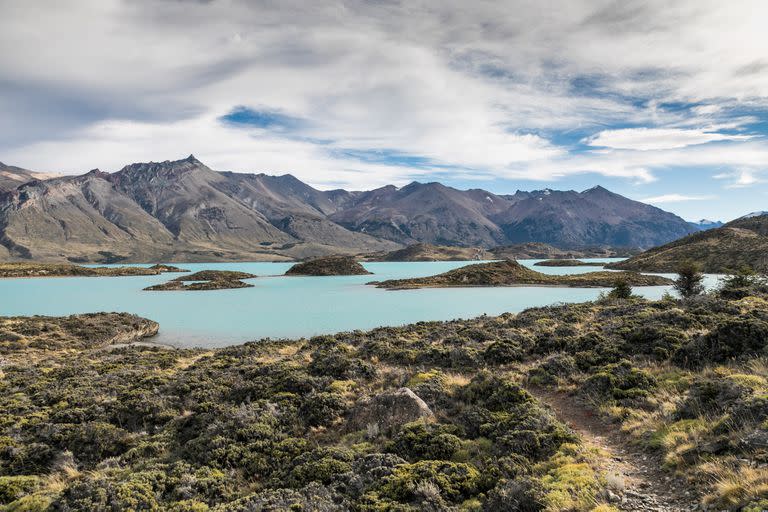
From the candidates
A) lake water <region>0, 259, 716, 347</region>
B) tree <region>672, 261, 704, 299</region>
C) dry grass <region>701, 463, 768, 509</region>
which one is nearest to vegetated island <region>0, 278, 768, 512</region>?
dry grass <region>701, 463, 768, 509</region>

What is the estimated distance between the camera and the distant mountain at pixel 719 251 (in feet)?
397

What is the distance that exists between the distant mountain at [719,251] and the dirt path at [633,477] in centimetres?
12165

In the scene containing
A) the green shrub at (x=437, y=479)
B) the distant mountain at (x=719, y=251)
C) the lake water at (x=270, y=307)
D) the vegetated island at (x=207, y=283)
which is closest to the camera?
the green shrub at (x=437, y=479)

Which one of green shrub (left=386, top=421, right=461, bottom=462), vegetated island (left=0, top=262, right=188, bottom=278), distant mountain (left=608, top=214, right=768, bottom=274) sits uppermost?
distant mountain (left=608, top=214, right=768, bottom=274)

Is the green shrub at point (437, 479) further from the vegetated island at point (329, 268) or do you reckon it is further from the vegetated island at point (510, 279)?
the vegetated island at point (329, 268)

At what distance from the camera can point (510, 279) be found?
12094 centimetres

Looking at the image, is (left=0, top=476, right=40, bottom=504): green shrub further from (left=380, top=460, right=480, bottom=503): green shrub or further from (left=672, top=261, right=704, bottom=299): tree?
(left=672, top=261, right=704, bottom=299): tree

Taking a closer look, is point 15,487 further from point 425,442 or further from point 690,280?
point 690,280

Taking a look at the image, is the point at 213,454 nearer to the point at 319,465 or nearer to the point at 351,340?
the point at 319,465

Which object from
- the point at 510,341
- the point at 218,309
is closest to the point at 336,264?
the point at 218,309

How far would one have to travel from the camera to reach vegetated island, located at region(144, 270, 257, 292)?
115562 mm

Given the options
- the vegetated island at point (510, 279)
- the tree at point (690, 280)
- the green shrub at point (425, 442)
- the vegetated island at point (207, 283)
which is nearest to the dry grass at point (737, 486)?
the green shrub at point (425, 442)

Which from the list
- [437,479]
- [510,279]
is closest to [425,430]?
[437,479]

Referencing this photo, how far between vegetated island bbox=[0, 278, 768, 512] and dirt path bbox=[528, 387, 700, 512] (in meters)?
0.05
